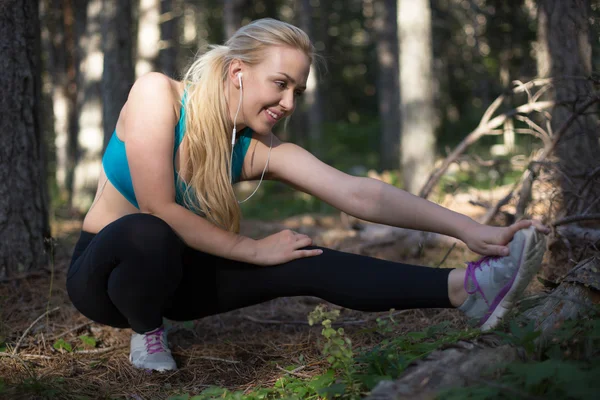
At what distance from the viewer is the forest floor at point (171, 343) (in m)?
2.09

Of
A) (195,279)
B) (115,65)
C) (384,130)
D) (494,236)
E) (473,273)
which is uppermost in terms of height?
(115,65)

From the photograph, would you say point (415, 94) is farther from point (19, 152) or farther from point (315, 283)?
point (315, 283)

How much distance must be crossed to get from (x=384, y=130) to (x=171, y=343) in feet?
42.1

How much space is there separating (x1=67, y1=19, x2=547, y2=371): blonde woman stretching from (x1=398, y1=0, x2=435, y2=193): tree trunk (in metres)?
5.11

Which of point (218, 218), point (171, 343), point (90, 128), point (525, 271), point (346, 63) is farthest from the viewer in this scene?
point (346, 63)

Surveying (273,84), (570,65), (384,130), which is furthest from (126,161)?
(384,130)

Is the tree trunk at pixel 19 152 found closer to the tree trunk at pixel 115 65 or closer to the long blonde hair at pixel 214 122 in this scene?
the long blonde hair at pixel 214 122

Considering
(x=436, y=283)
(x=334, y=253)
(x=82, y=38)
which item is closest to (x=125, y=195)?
(x=334, y=253)

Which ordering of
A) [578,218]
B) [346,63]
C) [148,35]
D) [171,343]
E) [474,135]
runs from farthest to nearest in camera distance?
[346,63] < [148,35] < [474,135] < [171,343] < [578,218]

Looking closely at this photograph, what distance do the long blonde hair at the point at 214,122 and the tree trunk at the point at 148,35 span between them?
7162mm

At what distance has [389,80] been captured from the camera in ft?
50.9

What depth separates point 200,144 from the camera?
2246 mm

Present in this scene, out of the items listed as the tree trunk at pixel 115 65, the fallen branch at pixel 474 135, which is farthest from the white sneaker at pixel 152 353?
the tree trunk at pixel 115 65

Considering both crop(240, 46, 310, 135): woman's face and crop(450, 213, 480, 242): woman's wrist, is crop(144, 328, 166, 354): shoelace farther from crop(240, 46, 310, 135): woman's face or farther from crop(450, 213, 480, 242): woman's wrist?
crop(450, 213, 480, 242): woman's wrist
